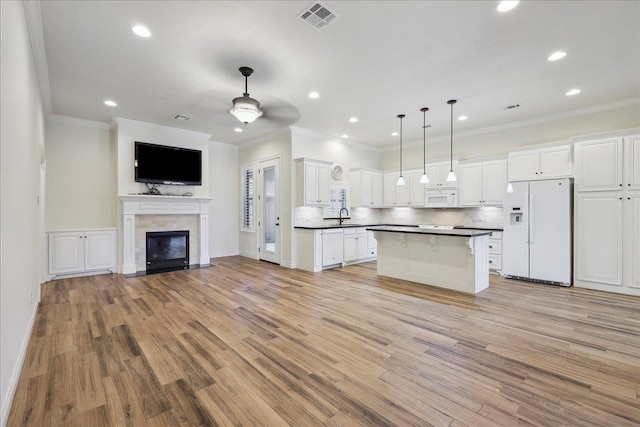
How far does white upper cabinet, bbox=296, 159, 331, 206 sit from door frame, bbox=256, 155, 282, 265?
578 mm

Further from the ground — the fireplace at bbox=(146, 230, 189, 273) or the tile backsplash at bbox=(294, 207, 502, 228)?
the tile backsplash at bbox=(294, 207, 502, 228)

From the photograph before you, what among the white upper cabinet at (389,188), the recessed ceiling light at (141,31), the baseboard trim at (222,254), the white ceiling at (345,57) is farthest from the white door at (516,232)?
the baseboard trim at (222,254)

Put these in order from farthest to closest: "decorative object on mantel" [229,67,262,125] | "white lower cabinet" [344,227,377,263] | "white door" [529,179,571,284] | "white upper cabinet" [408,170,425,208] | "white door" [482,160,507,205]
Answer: "white upper cabinet" [408,170,425,208], "white lower cabinet" [344,227,377,263], "white door" [482,160,507,205], "white door" [529,179,571,284], "decorative object on mantel" [229,67,262,125]

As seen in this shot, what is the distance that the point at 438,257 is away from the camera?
4.80 metres

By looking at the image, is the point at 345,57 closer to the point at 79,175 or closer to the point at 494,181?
the point at 494,181

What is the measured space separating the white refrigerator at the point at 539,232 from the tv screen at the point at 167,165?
660 centimetres

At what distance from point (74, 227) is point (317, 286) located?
5072 mm

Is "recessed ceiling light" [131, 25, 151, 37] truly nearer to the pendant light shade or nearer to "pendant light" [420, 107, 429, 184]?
"pendant light" [420, 107, 429, 184]

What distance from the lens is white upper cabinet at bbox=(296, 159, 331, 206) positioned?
20.6 ft

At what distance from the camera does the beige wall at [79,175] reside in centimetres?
554

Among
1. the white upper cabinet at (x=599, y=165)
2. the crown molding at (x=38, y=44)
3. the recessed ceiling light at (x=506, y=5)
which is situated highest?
the recessed ceiling light at (x=506, y=5)

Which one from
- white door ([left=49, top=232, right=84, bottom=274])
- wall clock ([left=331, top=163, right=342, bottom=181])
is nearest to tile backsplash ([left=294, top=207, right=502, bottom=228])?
wall clock ([left=331, top=163, right=342, bottom=181])

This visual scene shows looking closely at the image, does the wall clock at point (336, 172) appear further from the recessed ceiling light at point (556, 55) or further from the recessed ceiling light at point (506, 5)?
the recessed ceiling light at point (506, 5)

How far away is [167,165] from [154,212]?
105cm
